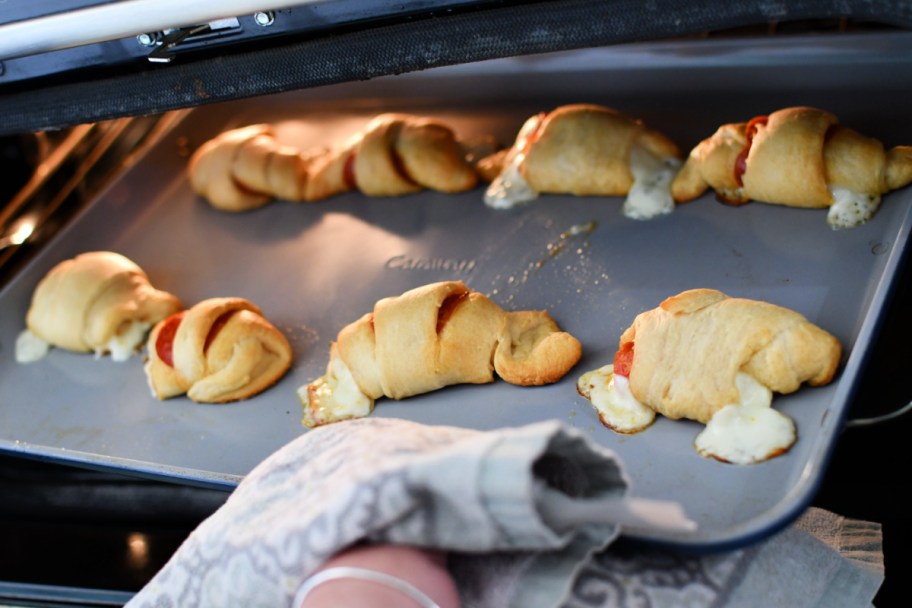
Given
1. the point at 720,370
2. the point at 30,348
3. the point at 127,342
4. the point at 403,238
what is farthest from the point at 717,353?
the point at 30,348

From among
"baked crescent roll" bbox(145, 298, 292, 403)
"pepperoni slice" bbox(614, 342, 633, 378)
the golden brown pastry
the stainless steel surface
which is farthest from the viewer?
"baked crescent roll" bbox(145, 298, 292, 403)

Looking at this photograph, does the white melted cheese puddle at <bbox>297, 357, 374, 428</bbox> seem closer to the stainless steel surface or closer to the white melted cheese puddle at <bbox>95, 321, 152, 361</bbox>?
the white melted cheese puddle at <bbox>95, 321, 152, 361</bbox>

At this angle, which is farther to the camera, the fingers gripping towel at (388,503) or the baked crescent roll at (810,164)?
the baked crescent roll at (810,164)

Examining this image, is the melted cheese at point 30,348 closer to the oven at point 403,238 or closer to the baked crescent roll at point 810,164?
the oven at point 403,238

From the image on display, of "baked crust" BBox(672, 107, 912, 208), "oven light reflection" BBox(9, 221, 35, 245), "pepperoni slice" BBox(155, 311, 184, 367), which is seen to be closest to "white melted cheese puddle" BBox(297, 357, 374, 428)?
"pepperoni slice" BBox(155, 311, 184, 367)

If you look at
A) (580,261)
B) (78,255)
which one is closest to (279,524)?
(580,261)

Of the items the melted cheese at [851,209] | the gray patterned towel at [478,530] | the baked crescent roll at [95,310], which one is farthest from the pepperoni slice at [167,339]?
the melted cheese at [851,209]

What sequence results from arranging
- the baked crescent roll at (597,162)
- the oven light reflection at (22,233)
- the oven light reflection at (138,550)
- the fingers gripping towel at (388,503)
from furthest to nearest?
the oven light reflection at (22,233) → the baked crescent roll at (597,162) → the oven light reflection at (138,550) → the fingers gripping towel at (388,503)
